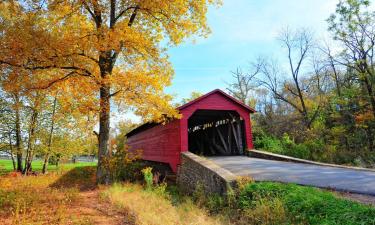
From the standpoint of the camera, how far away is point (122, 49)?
10727mm

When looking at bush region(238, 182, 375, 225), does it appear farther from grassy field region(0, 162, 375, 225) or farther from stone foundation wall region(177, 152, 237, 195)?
stone foundation wall region(177, 152, 237, 195)

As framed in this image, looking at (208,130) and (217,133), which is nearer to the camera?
(217,133)

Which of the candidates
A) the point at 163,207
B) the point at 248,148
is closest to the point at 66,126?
the point at 248,148

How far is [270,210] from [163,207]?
2.84 meters

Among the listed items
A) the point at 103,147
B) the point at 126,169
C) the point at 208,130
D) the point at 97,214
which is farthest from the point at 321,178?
the point at 208,130

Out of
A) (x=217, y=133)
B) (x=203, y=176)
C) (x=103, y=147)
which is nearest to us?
(x=203, y=176)

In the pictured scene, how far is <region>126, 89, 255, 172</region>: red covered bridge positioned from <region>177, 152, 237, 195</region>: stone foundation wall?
1.00m

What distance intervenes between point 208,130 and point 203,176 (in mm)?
10559

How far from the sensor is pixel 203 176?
9.65 m

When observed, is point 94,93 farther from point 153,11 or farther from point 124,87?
point 153,11

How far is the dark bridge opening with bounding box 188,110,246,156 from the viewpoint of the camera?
1534 centimetres

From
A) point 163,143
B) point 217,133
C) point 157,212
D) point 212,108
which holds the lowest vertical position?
point 157,212

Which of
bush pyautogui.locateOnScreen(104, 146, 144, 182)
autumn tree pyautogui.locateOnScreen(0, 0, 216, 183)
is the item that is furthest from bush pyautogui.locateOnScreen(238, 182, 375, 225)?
bush pyautogui.locateOnScreen(104, 146, 144, 182)

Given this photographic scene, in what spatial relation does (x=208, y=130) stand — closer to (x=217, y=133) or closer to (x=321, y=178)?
(x=217, y=133)
